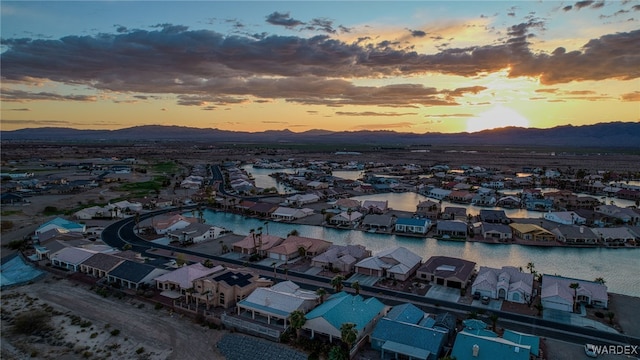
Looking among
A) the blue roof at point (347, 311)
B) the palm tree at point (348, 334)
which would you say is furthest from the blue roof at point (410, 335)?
the palm tree at point (348, 334)

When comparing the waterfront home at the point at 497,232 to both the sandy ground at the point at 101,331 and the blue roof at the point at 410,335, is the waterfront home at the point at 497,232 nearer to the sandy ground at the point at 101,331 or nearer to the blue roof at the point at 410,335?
the blue roof at the point at 410,335

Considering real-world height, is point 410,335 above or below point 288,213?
above

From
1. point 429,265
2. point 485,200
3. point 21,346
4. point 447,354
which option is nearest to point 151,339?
point 21,346

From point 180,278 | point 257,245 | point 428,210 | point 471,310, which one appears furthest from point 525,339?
point 428,210

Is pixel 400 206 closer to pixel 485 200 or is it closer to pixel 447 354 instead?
pixel 485 200

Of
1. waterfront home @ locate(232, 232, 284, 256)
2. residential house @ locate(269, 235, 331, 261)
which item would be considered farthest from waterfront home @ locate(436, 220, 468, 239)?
waterfront home @ locate(232, 232, 284, 256)

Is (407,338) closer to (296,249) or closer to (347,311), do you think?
(347,311)

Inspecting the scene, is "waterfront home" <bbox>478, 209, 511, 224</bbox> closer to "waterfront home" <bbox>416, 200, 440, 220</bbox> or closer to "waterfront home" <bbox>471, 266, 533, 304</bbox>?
"waterfront home" <bbox>416, 200, 440, 220</bbox>
